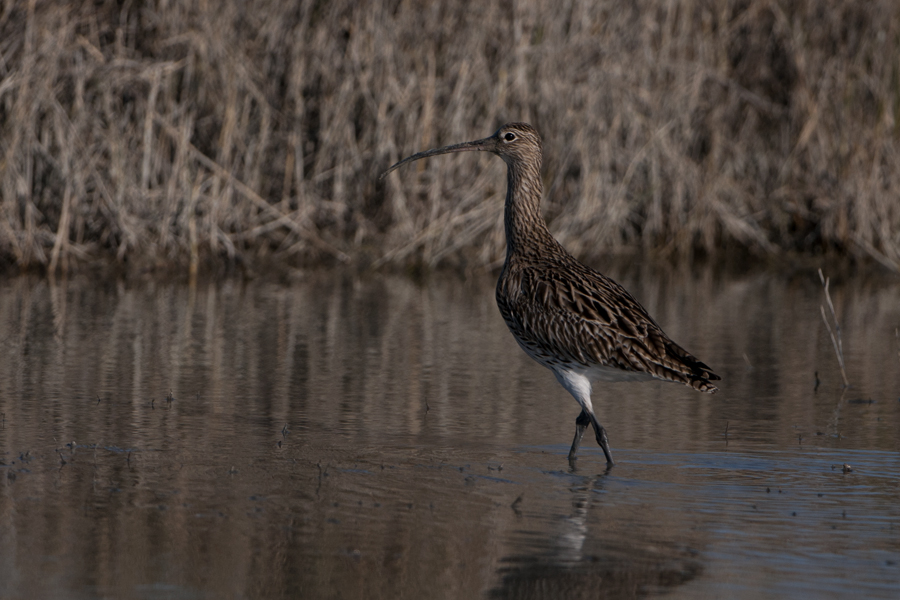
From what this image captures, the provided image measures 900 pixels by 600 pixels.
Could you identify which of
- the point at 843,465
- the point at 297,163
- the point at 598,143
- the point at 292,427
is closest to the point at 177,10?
the point at 297,163

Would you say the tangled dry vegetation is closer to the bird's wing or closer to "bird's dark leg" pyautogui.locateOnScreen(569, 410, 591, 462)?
the bird's wing

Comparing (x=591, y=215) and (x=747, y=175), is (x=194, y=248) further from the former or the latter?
(x=747, y=175)

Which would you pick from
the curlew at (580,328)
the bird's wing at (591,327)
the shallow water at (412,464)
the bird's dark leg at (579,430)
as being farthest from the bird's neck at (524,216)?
the bird's dark leg at (579,430)

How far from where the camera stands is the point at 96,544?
435 centimetres

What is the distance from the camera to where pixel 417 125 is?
42.6 ft

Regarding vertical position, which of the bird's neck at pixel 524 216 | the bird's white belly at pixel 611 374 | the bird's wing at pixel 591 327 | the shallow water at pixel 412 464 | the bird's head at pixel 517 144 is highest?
the bird's head at pixel 517 144

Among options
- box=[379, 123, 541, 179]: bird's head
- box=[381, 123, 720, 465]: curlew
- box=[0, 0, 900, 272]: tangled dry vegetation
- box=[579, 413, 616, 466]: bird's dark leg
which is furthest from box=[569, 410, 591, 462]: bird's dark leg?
box=[0, 0, 900, 272]: tangled dry vegetation

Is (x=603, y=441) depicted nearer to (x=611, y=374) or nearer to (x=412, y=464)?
(x=611, y=374)

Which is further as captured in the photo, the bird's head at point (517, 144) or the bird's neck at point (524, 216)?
the bird's head at point (517, 144)

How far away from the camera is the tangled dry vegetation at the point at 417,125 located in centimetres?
1194

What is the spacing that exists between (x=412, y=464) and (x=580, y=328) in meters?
1.07

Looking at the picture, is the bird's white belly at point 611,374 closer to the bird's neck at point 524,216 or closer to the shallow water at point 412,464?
the shallow water at point 412,464

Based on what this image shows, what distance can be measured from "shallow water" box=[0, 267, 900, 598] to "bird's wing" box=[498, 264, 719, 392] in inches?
16.5

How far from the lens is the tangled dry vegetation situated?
1194 centimetres
